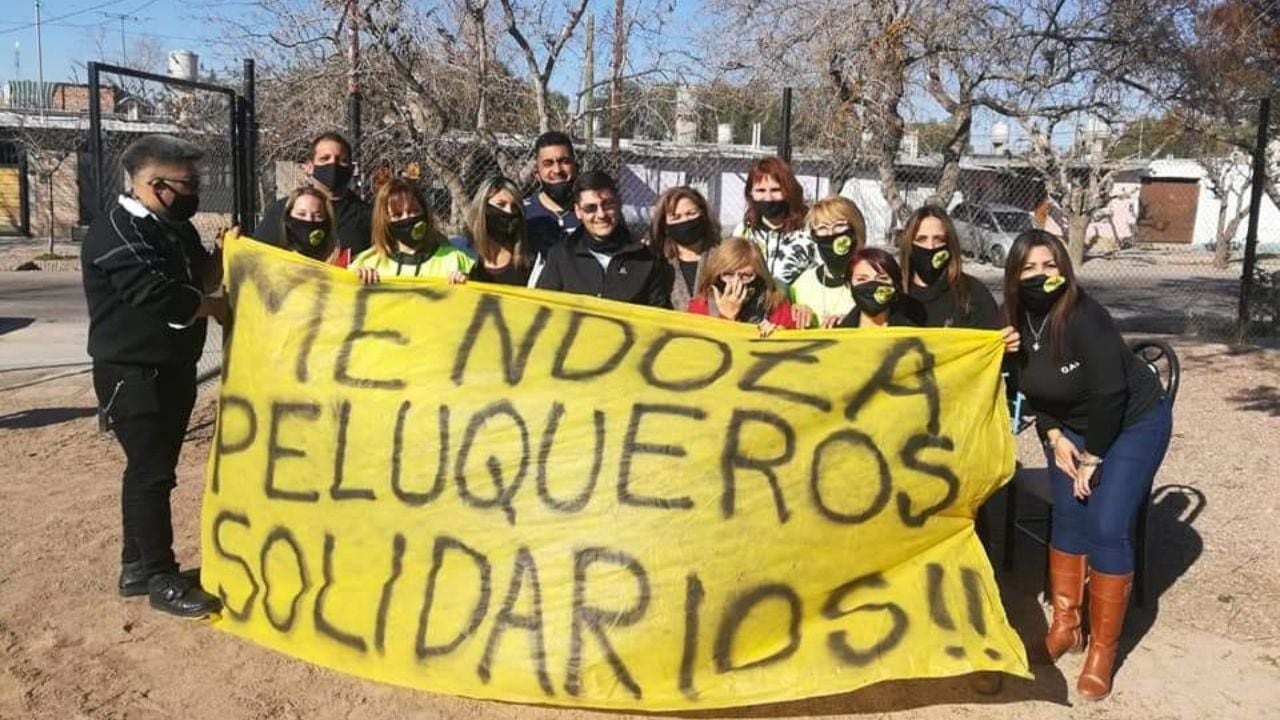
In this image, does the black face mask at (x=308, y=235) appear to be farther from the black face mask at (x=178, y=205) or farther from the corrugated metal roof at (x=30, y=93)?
the corrugated metal roof at (x=30, y=93)

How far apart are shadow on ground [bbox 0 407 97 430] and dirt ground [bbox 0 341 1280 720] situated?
628 mm

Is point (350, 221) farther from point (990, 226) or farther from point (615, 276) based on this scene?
point (990, 226)

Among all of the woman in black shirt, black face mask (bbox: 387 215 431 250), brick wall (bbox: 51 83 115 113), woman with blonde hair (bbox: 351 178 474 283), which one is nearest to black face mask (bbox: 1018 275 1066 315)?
the woman in black shirt

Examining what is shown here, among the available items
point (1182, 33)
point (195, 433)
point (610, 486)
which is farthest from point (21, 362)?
point (1182, 33)

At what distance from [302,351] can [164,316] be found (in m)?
0.51

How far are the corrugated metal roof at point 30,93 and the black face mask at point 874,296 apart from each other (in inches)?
1202

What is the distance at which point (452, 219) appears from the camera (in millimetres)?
9062

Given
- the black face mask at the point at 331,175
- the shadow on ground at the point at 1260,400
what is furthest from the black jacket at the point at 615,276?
the shadow on ground at the point at 1260,400

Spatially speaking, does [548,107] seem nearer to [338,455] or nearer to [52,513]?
[52,513]

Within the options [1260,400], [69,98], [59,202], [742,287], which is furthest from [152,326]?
[69,98]

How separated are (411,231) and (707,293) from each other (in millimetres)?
1190

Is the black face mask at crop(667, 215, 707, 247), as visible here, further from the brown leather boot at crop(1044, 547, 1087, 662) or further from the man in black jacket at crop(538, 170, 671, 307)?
the brown leather boot at crop(1044, 547, 1087, 662)

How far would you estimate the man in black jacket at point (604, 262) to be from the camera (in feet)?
13.4

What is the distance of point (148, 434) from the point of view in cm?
379
